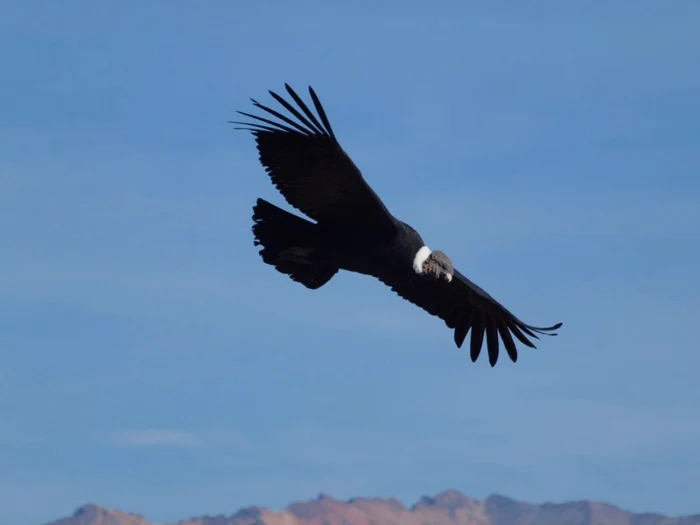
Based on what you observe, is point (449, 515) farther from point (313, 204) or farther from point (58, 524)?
point (313, 204)

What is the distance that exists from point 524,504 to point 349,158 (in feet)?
530

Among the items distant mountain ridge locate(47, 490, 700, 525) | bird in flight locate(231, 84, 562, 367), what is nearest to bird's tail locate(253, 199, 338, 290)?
bird in flight locate(231, 84, 562, 367)

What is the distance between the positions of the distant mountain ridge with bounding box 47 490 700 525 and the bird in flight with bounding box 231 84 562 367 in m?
140

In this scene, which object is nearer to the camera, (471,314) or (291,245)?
(291,245)

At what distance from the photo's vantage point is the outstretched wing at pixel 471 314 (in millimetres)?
18016

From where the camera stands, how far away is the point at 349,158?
15047 mm

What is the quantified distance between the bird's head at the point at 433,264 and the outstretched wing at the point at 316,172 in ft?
1.89

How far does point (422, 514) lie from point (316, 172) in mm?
176633

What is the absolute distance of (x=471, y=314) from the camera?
18.5m

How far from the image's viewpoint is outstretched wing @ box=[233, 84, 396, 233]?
1489 cm

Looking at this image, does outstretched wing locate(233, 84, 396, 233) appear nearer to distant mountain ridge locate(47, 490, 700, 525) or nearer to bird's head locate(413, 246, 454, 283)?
bird's head locate(413, 246, 454, 283)

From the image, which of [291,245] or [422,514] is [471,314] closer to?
[291,245]

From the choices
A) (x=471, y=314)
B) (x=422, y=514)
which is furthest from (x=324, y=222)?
(x=422, y=514)

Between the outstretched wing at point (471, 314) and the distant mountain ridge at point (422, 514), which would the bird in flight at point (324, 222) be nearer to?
the outstretched wing at point (471, 314)
